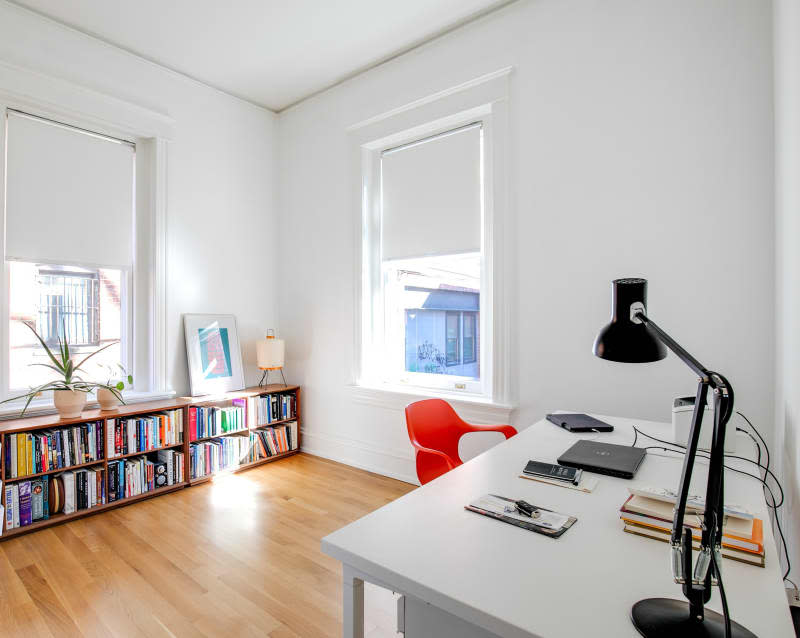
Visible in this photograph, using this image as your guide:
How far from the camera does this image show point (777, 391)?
7.02 feet

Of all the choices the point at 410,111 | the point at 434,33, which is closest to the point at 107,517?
the point at 410,111

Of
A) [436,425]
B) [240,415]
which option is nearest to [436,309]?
[436,425]

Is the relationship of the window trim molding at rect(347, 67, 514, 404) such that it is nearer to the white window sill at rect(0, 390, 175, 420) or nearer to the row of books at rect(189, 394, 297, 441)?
the row of books at rect(189, 394, 297, 441)

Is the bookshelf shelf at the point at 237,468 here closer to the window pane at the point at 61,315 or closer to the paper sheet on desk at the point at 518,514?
the window pane at the point at 61,315

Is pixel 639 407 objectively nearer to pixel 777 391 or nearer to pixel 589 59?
pixel 777 391

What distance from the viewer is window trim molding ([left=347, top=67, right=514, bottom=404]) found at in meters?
3.18

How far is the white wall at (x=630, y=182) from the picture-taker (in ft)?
7.63

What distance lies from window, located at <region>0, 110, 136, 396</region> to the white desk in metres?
3.26

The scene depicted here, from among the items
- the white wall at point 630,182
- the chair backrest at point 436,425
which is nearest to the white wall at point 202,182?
the white wall at point 630,182

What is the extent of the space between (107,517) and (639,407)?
353cm

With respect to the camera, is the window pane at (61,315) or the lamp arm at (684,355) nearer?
the lamp arm at (684,355)

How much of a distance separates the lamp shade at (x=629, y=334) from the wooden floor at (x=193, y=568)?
61.6 inches

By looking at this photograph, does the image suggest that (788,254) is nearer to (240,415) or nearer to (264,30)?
(264,30)

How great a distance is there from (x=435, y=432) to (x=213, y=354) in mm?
2434
